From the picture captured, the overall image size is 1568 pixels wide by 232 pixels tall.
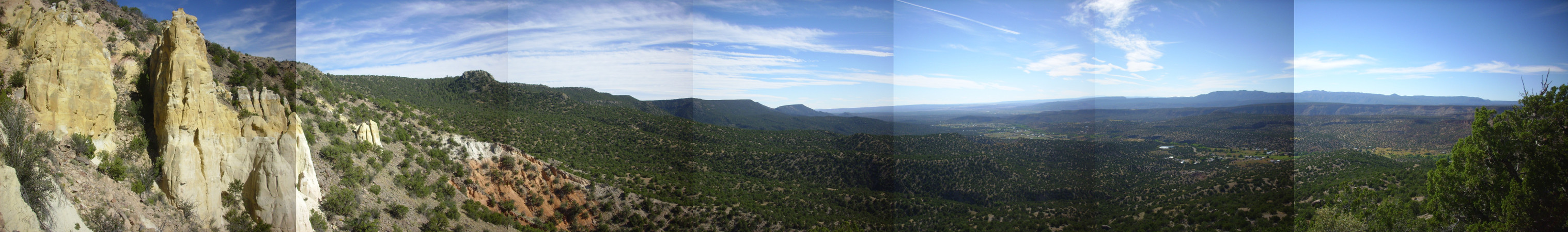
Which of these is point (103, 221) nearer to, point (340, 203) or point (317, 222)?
point (317, 222)

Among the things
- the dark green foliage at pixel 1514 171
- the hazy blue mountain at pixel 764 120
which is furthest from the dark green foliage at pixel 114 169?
the dark green foliage at pixel 1514 171

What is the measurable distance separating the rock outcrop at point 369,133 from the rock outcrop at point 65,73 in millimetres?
5392

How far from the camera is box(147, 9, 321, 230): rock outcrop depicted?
595cm

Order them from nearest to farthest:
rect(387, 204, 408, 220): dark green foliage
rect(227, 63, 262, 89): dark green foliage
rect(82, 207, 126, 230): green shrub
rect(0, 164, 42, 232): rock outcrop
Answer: rect(0, 164, 42, 232): rock outcrop → rect(82, 207, 126, 230): green shrub → rect(227, 63, 262, 89): dark green foliage → rect(387, 204, 408, 220): dark green foliage

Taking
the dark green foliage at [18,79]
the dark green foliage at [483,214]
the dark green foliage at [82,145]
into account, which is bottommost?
the dark green foliage at [483,214]

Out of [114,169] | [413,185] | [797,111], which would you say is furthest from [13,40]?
[797,111]

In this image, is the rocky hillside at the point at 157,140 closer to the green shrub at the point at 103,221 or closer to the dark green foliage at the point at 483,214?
the green shrub at the point at 103,221

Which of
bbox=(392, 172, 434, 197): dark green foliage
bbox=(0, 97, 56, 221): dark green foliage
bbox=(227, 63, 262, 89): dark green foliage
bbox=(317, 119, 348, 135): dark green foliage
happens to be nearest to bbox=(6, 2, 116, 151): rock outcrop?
bbox=(0, 97, 56, 221): dark green foliage

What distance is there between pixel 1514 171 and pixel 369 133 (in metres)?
20.1

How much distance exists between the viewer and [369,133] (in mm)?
11336

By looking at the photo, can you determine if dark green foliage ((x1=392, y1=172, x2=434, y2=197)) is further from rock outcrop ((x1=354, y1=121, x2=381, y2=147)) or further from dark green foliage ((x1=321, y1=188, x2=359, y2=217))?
dark green foliage ((x1=321, y1=188, x2=359, y2=217))

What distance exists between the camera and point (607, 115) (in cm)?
2244

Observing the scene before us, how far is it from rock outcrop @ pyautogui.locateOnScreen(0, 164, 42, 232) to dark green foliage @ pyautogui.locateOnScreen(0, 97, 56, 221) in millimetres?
58

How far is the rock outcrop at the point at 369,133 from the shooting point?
36.4ft
